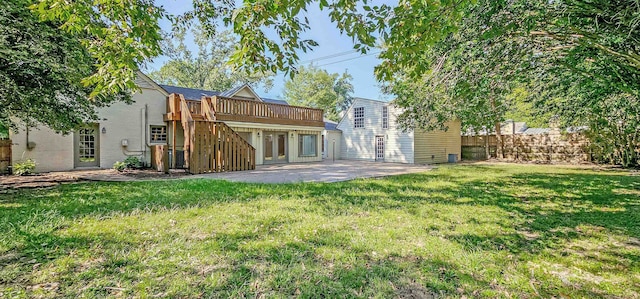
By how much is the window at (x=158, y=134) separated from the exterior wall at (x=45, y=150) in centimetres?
302

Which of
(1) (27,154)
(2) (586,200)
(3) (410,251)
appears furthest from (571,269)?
(1) (27,154)

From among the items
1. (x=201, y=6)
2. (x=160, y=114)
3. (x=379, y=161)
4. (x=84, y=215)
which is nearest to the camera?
(x=84, y=215)

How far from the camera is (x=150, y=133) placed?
13977 mm

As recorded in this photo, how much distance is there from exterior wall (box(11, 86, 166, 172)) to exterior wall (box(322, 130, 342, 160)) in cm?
1101

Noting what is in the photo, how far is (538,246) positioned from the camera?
11.3ft

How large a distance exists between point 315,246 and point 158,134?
13582 mm

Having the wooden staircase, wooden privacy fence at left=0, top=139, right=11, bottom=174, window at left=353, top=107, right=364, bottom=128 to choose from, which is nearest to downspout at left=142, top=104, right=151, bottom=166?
the wooden staircase

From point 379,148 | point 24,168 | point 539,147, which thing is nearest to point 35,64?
point 24,168

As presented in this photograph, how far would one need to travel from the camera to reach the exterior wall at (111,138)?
11.0 metres

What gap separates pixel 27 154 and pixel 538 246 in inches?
605

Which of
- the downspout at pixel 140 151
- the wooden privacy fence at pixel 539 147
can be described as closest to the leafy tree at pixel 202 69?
the downspout at pixel 140 151

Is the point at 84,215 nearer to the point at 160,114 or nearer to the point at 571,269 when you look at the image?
the point at 571,269

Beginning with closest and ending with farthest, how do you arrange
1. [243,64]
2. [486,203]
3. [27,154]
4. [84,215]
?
[243,64] → [84,215] → [486,203] → [27,154]

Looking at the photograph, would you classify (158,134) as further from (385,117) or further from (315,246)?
(315,246)
